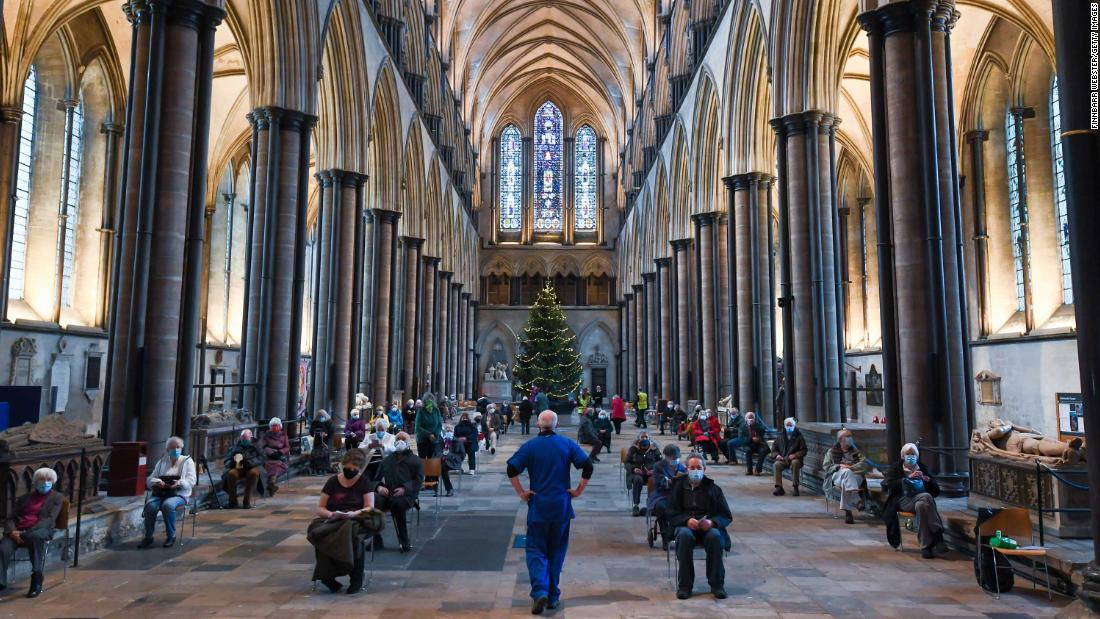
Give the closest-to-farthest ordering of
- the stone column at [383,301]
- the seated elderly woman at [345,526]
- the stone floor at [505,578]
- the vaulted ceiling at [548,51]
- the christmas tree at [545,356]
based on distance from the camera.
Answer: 1. the stone floor at [505,578]
2. the seated elderly woman at [345,526]
3. the stone column at [383,301]
4. the christmas tree at [545,356]
5. the vaulted ceiling at [548,51]

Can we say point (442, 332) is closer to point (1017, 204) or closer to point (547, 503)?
point (1017, 204)

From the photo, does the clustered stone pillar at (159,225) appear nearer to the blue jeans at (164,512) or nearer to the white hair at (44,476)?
the blue jeans at (164,512)

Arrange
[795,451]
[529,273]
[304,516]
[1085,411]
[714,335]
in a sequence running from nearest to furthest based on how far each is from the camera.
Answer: [1085,411] → [304,516] → [795,451] → [714,335] → [529,273]

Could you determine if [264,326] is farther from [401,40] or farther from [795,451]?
[401,40]

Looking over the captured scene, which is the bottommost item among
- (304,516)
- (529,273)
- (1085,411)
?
(304,516)

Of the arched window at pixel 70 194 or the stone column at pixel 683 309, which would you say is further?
the stone column at pixel 683 309

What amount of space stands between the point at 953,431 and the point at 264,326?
37.0ft

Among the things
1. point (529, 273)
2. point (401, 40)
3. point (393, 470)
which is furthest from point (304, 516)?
point (529, 273)

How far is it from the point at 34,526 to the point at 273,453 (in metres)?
4.97

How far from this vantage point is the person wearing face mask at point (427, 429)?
11.5 meters

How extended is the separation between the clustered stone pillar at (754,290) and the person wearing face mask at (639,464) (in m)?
9.52

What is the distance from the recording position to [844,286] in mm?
28953

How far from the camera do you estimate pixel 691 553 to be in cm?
555

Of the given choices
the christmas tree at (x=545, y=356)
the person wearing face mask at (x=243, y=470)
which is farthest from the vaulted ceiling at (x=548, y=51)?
the person wearing face mask at (x=243, y=470)
